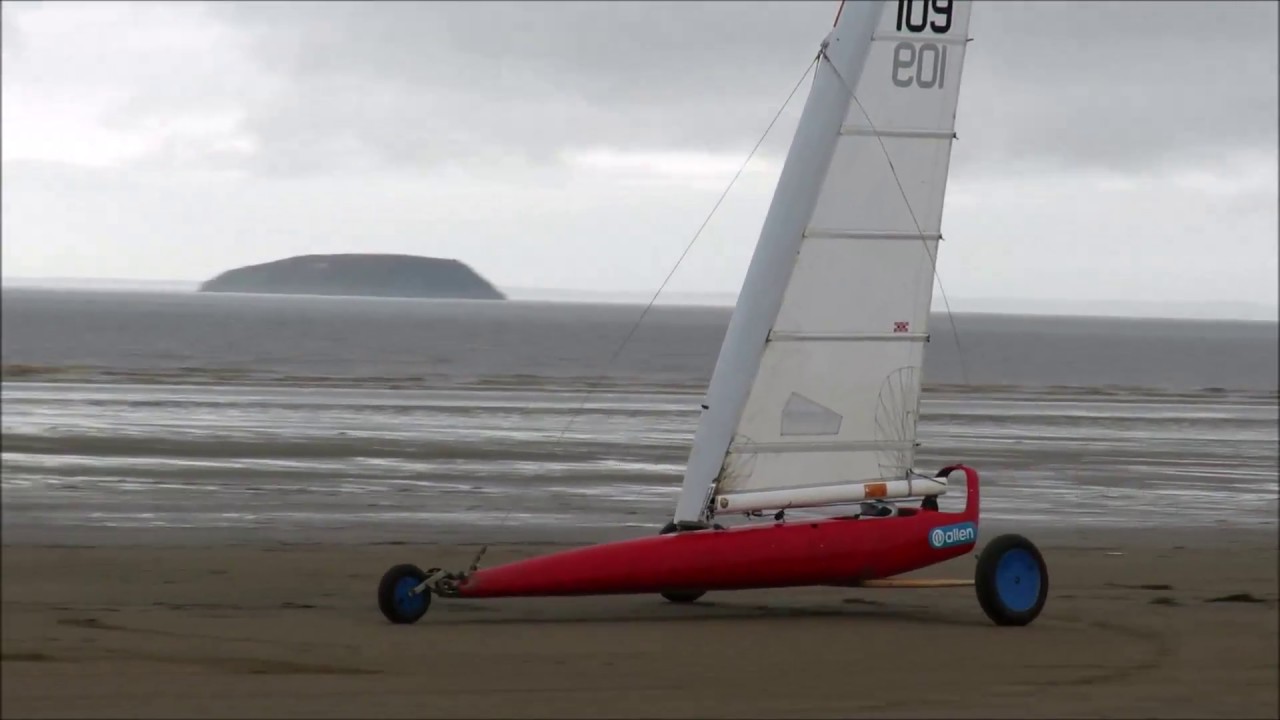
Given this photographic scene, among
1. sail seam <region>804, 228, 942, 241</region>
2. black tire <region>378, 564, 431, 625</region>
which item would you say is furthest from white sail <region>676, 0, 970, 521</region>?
black tire <region>378, 564, 431, 625</region>

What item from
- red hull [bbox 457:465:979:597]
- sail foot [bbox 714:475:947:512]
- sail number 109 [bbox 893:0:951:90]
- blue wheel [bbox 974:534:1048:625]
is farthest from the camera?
sail number 109 [bbox 893:0:951:90]

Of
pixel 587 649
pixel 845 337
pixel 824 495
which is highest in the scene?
pixel 845 337

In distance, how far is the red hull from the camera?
31.6 feet

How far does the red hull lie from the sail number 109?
8.73ft

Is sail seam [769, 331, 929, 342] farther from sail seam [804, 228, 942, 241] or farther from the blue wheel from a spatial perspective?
the blue wheel

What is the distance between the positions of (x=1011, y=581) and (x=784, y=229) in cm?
272

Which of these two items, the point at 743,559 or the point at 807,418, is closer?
the point at 743,559

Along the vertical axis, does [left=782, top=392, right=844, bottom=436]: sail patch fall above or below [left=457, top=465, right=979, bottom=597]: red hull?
above

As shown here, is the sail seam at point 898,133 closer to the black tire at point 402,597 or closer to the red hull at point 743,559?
the red hull at point 743,559

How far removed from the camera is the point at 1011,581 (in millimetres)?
10336

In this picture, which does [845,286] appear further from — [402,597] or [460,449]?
[460,449]

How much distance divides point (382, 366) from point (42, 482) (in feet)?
125

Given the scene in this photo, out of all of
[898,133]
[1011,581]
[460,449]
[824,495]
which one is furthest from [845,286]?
[460,449]

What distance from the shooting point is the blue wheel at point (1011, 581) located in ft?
33.5
